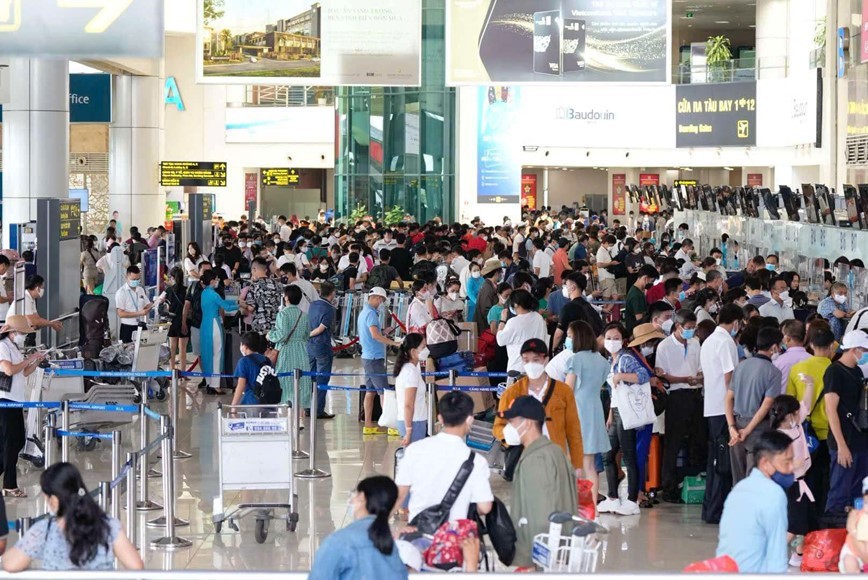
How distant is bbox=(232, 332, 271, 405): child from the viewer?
11.8m

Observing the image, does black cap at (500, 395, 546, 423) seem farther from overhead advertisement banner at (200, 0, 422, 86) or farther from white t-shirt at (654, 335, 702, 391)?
overhead advertisement banner at (200, 0, 422, 86)

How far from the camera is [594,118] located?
44500mm

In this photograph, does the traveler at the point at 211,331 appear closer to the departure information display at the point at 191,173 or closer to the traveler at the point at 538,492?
the traveler at the point at 538,492

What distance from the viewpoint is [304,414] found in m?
15.3

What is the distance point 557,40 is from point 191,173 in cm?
1289

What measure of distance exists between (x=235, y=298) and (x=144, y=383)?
554 centimetres

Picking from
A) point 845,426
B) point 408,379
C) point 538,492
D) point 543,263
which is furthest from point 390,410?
point 543,263

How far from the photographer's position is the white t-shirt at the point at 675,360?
11219 millimetres

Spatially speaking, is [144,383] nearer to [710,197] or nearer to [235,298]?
[235,298]

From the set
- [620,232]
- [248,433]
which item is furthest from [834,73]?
[248,433]

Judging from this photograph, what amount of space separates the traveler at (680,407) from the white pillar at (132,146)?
1049 inches

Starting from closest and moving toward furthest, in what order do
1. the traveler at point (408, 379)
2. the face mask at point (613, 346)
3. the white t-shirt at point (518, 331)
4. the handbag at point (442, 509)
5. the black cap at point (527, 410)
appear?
the handbag at point (442, 509) → the black cap at point (527, 410) → the traveler at point (408, 379) → the face mask at point (613, 346) → the white t-shirt at point (518, 331)

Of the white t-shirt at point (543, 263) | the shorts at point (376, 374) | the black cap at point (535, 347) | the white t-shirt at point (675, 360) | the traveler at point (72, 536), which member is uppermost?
the white t-shirt at point (543, 263)

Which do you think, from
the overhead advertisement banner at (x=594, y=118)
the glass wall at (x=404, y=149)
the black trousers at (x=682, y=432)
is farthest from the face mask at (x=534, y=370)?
the overhead advertisement banner at (x=594, y=118)
